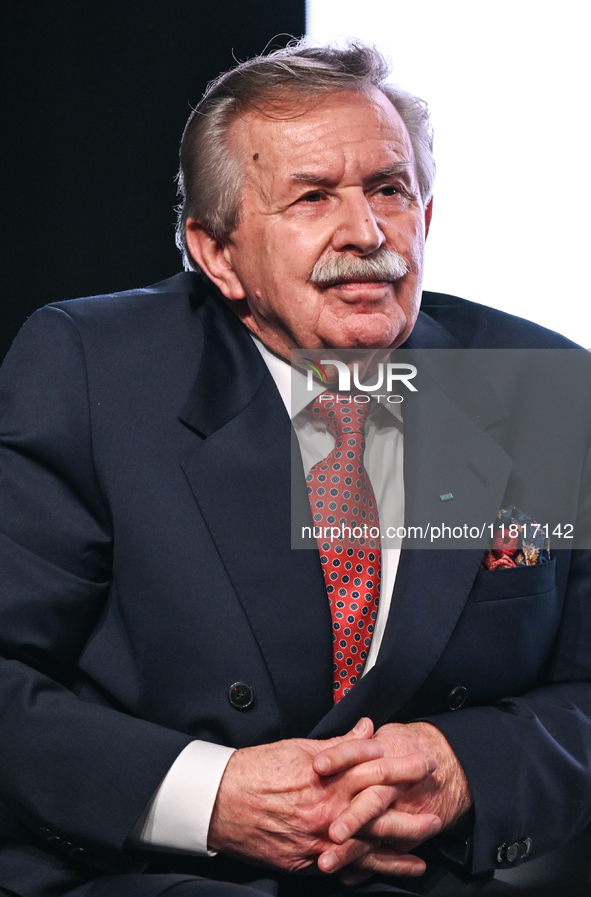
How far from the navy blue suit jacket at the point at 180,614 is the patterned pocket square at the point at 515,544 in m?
0.02

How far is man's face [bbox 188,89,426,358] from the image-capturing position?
4.64 ft

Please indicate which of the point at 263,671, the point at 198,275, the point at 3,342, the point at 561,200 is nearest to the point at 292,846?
the point at 263,671

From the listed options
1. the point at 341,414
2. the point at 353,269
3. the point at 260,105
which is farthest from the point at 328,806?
the point at 260,105

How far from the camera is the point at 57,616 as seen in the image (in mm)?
1292

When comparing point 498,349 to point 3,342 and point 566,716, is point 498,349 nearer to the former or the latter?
point 566,716

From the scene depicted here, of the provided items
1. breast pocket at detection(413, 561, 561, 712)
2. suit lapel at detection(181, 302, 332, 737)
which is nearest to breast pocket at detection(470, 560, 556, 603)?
breast pocket at detection(413, 561, 561, 712)

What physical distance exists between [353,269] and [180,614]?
572 mm

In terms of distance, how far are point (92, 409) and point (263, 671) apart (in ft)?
1.48

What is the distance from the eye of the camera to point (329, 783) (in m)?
1.20

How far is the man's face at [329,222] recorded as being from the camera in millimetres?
1415

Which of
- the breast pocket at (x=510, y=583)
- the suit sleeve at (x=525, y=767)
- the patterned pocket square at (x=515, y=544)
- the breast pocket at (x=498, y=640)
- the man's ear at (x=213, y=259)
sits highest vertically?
the man's ear at (x=213, y=259)

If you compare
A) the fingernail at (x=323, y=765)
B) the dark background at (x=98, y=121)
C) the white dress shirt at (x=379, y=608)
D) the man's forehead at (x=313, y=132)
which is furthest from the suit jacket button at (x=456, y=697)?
the dark background at (x=98, y=121)

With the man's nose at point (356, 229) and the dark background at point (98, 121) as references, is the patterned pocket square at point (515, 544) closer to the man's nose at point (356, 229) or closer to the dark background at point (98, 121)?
the man's nose at point (356, 229)

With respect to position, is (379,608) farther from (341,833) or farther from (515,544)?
(341,833)
